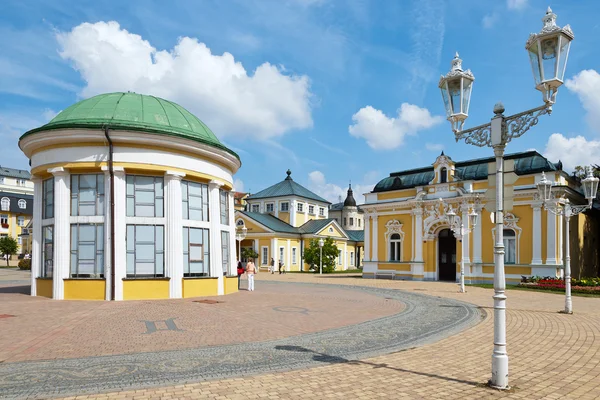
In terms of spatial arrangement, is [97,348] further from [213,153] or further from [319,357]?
[213,153]

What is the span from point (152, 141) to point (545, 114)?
1394cm

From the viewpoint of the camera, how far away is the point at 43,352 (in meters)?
8.09

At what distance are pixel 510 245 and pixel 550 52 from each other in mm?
27359

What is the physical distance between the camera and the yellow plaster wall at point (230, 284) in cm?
1964

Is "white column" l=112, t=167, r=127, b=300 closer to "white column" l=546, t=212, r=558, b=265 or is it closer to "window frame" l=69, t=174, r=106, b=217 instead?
"window frame" l=69, t=174, r=106, b=217

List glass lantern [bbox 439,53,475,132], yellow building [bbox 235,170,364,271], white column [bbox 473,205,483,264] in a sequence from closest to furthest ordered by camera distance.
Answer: glass lantern [bbox 439,53,475,132]
white column [bbox 473,205,483,264]
yellow building [bbox 235,170,364,271]

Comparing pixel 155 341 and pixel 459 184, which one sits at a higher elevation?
pixel 459 184

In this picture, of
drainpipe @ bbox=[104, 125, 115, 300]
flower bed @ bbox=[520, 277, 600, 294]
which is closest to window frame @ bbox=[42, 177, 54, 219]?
drainpipe @ bbox=[104, 125, 115, 300]

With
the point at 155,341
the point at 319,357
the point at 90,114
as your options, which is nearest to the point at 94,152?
the point at 90,114

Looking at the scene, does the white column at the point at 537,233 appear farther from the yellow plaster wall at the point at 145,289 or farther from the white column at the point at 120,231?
the white column at the point at 120,231

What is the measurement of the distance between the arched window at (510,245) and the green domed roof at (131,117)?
21231mm

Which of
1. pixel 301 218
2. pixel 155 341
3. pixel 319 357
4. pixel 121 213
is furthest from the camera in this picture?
pixel 301 218

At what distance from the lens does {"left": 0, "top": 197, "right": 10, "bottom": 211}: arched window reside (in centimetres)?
6938

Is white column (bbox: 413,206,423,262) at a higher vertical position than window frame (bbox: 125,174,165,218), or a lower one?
lower
